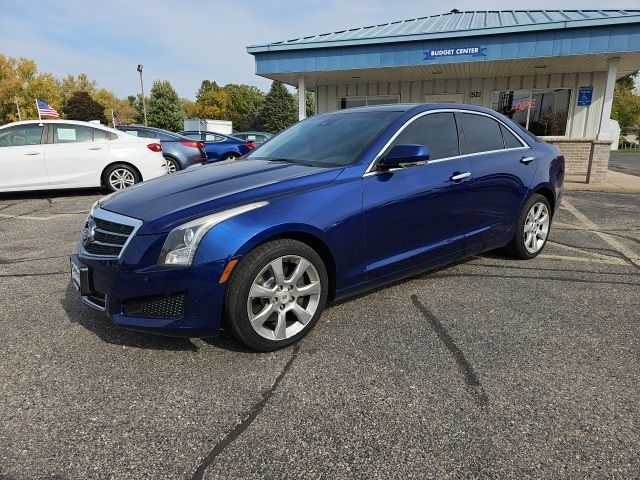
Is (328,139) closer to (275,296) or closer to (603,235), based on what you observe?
(275,296)

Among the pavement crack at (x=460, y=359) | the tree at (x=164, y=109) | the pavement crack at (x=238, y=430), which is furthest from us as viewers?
the tree at (x=164, y=109)

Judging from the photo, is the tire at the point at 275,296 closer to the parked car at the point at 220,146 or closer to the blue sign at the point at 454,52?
the blue sign at the point at 454,52

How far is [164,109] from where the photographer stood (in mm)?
67688

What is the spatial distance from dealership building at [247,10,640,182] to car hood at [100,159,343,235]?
9952 millimetres

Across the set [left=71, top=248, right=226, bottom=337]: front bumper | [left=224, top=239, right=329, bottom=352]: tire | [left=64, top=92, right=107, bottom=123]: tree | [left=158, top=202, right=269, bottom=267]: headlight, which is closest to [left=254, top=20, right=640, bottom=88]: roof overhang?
[left=224, top=239, right=329, bottom=352]: tire

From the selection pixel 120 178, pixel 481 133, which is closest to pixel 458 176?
pixel 481 133

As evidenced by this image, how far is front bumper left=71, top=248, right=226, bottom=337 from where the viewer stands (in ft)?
8.66

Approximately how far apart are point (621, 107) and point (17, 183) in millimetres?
62708

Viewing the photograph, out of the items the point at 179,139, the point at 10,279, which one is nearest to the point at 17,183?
the point at 179,139

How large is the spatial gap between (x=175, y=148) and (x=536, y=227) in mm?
8731

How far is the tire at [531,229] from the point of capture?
4.69m

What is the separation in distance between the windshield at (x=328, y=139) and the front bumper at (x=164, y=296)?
4.31 feet

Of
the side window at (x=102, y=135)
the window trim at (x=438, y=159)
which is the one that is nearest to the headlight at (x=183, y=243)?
the window trim at (x=438, y=159)

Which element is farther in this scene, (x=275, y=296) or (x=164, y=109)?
(x=164, y=109)
